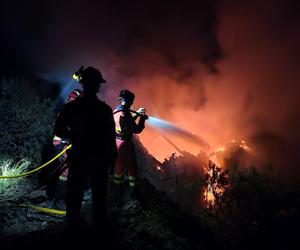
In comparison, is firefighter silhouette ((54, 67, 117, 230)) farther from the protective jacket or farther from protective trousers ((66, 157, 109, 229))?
the protective jacket

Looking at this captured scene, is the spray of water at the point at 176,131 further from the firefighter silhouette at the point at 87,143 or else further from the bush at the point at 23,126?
the firefighter silhouette at the point at 87,143

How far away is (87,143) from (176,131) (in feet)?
90.5

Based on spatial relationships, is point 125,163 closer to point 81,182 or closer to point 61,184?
point 61,184

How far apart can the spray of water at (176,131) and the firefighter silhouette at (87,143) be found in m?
21.0

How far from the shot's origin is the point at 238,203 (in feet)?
50.3

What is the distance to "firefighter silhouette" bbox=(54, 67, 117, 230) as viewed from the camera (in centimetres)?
346

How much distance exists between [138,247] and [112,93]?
1801 centimetres

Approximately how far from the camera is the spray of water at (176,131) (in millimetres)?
26284

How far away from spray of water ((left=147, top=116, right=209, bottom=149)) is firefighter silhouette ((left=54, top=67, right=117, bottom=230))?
21010 mm

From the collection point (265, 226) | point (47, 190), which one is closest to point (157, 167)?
point (265, 226)

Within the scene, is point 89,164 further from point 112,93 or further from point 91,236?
point 112,93

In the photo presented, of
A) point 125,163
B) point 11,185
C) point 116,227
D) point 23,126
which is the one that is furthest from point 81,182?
point 23,126

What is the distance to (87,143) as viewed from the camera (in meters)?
3.51

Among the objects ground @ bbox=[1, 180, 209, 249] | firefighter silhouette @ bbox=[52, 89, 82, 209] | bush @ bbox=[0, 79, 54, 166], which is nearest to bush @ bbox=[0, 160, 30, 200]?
ground @ bbox=[1, 180, 209, 249]
